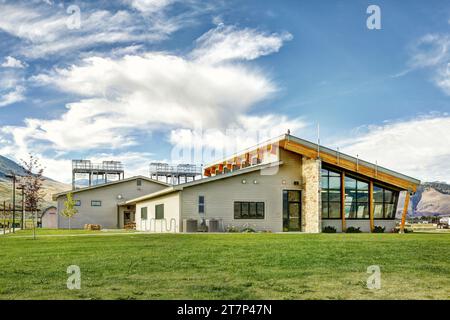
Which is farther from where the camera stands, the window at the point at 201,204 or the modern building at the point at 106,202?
the modern building at the point at 106,202

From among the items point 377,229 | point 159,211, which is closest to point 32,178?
point 159,211

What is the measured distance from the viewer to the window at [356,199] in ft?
100.0

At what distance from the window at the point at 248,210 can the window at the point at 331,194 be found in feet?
12.5

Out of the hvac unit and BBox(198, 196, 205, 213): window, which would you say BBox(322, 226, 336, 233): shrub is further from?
BBox(198, 196, 205, 213): window

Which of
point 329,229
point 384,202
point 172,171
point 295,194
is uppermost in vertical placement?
point 172,171

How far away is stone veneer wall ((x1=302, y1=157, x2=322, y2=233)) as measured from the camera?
96.2 feet

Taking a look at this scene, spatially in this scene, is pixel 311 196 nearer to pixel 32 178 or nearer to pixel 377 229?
pixel 377 229

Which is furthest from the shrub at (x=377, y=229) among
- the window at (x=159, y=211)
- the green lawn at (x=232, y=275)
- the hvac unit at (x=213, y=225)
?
the green lawn at (x=232, y=275)

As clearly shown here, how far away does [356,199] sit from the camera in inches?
1207

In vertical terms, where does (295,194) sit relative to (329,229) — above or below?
above

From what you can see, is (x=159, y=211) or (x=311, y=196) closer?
(x=311, y=196)

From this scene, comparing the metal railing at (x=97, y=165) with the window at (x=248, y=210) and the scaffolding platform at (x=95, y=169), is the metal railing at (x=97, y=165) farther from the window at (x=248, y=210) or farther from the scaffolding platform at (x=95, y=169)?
the window at (x=248, y=210)

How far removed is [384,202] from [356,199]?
1.97 m

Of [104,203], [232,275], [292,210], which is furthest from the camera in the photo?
[104,203]
